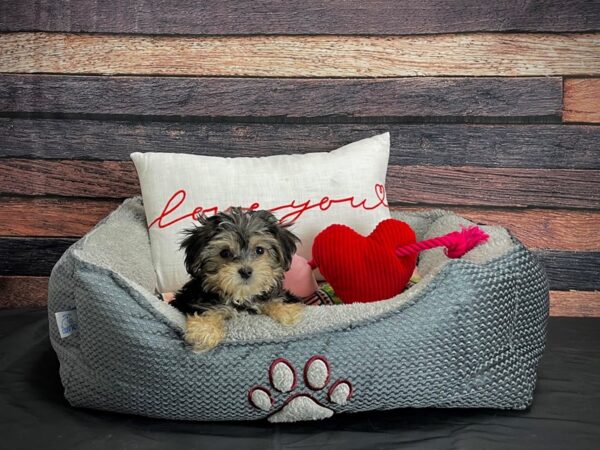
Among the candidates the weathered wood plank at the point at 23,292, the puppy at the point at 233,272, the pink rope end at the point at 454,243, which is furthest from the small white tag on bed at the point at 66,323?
the weathered wood plank at the point at 23,292

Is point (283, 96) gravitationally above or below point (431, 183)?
above

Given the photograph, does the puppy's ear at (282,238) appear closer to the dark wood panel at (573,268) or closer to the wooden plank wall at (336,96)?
the wooden plank wall at (336,96)

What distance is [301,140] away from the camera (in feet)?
8.84

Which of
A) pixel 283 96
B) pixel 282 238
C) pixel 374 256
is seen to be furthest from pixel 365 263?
pixel 283 96

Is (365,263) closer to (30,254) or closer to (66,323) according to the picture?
(66,323)

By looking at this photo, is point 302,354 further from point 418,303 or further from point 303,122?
point 303,122

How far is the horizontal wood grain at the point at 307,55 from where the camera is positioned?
8.54 feet

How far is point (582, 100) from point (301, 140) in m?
1.08

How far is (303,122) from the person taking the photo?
8.84 feet

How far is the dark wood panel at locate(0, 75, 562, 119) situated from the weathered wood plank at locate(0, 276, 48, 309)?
69cm

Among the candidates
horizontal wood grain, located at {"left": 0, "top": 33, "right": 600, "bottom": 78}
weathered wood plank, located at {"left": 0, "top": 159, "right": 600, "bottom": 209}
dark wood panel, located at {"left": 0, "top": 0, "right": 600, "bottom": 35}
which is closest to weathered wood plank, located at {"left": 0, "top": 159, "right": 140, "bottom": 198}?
weathered wood plank, located at {"left": 0, "top": 159, "right": 600, "bottom": 209}

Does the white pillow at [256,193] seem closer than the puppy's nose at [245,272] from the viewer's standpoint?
No

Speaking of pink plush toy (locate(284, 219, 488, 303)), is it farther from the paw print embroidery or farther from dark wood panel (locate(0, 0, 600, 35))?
dark wood panel (locate(0, 0, 600, 35))

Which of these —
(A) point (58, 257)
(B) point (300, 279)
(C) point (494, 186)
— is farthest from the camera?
(A) point (58, 257)
